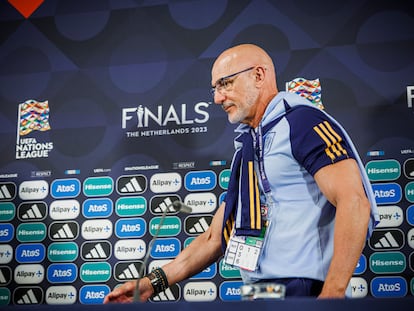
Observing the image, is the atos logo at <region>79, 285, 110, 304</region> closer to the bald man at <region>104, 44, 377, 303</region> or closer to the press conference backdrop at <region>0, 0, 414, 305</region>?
the press conference backdrop at <region>0, 0, 414, 305</region>

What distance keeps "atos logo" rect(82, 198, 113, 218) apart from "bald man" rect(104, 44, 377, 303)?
113cm

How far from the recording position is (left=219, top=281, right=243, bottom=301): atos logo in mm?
3586

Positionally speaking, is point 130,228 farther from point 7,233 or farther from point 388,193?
point 388,193

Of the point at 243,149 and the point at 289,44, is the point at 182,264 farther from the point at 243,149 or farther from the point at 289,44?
the point at 289,44

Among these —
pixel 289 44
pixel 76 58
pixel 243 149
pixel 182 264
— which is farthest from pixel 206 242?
pixel 76 58

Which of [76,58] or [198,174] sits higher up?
[76,58]

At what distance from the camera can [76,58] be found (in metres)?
4.13

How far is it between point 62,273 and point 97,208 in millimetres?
408

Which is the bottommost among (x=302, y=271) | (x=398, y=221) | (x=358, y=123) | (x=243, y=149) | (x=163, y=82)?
(x=302, y=271)

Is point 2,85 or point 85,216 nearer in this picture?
point 85,216

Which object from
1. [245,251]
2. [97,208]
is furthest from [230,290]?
[245,251]

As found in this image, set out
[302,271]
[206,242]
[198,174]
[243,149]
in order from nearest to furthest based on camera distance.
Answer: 1. [302,271]
2. [243,149]
3. [206,242]
4. [198,174]

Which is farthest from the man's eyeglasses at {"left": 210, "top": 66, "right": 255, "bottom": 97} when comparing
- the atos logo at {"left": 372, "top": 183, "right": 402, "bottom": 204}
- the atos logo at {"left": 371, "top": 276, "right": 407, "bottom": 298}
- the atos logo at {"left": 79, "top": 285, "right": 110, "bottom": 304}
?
the atos logo at {"left": 79, "top": 285, "right": 110, "bottom": 304}

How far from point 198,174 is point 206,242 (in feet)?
3.05
